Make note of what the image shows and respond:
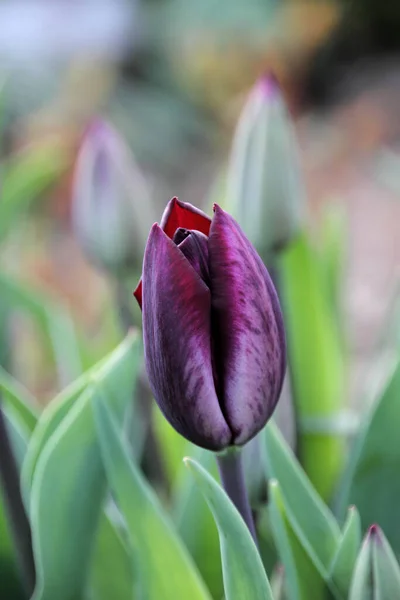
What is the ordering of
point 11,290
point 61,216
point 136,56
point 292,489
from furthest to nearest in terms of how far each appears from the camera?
1. point 136,56
2. point 61,216
3. point 11,290
4. point 292,489

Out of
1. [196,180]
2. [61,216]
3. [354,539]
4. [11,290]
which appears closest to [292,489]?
[354,539]

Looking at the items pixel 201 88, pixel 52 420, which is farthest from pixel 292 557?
pixel 201 88

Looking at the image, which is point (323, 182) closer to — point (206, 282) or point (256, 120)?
point (256, 120)

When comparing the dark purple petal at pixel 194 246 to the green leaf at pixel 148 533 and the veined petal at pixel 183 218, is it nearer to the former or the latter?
the veined petal at pixel 183 218

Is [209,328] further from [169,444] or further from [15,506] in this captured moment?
[169,444]

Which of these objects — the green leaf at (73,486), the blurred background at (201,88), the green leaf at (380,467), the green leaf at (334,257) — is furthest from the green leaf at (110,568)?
the blurred background at (201,88)

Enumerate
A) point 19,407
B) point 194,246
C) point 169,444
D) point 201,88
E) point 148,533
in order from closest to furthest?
point 194,246 → point 148,533 → point 19,407 → point 169,444 → point 201,88
